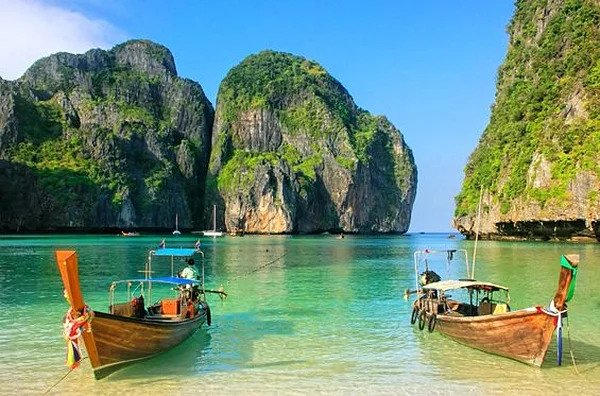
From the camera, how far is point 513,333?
1247 centimetres

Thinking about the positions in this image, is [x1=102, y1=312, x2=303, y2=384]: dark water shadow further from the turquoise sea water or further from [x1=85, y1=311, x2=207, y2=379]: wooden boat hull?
[x1=85, y1=311, x2=207, y2=379]: wooden boat hull

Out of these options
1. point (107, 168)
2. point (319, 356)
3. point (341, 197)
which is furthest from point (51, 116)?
point (319, 356)

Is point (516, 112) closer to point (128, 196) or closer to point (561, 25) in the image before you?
point (561, 25)

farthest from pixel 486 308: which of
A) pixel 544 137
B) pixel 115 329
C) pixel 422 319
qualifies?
pixel 544 137

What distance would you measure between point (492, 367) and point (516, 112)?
230 feet

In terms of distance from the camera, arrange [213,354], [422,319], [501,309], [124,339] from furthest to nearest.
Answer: [422,319], [501,309], [213,354], [124,339]

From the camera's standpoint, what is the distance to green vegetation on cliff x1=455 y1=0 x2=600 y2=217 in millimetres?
59906

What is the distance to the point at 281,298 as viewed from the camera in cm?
2402

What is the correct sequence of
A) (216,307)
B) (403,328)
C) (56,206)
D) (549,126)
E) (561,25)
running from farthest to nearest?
(56,206) < (561,25) < (549,126) < (216,307) < (403,328)

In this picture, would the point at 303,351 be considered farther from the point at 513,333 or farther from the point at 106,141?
the point at 106,141

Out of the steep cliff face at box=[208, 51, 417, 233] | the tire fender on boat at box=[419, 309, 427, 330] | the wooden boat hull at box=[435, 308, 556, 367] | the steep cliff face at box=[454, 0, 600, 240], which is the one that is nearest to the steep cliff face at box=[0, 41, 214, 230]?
the steep cliff face at box=[208, 51, 417, 233]

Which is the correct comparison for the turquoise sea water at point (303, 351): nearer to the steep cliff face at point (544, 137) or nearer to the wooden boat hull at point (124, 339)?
the wooden boat hull at point (124, 339)

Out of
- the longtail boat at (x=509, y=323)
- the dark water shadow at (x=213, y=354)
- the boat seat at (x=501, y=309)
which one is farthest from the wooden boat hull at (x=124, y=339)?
the boat seat at (x=501, y=309)

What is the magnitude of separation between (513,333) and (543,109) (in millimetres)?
65915
